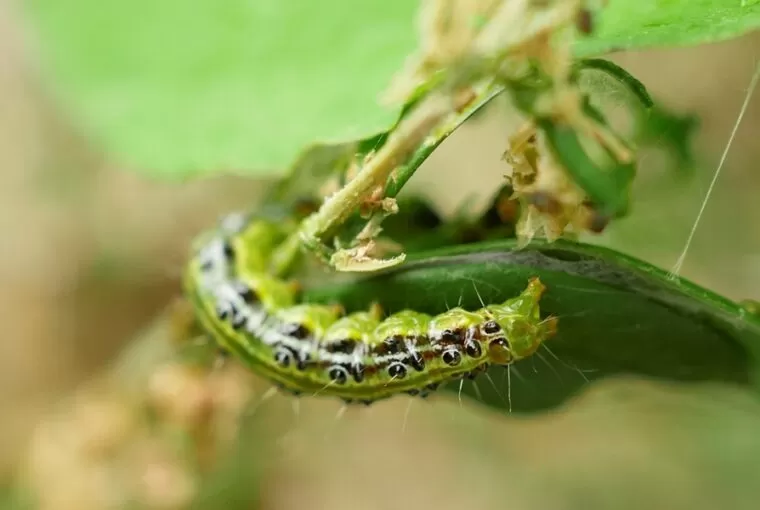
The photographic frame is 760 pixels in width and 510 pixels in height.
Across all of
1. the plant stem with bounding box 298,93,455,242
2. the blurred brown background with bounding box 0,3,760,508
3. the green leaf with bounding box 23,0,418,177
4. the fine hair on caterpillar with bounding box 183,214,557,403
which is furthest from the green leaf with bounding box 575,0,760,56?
the blurred brown background with bounding box 0,3,760,508

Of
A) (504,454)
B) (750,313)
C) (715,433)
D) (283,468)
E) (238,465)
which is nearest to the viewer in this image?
(750,313)

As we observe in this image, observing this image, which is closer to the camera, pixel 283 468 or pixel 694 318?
pixel 694 318

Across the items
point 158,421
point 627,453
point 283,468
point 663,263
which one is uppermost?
point 663,263

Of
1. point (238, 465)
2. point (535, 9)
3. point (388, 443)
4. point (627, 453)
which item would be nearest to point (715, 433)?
point (627, 453)

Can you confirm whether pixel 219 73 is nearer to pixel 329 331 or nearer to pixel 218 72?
pixel 218 72

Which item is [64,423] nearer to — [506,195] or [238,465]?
[238,465]
